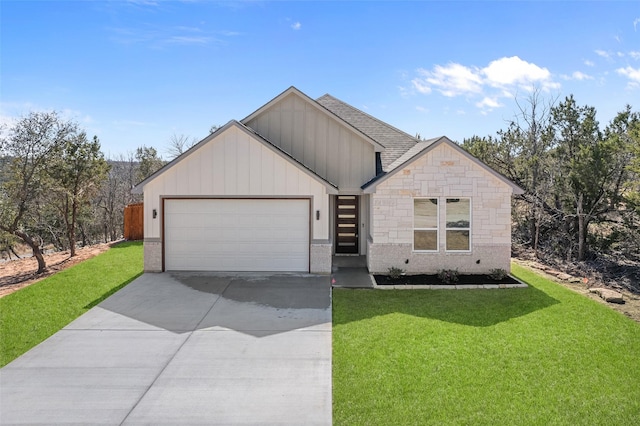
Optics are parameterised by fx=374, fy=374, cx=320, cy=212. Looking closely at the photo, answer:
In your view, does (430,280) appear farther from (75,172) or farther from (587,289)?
(75,172)

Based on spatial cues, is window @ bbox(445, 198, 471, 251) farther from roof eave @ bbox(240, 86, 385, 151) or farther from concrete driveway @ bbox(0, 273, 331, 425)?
concrete driveway @ bbox(0, 273, 331, 425)

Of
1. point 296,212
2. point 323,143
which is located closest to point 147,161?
point 323,143

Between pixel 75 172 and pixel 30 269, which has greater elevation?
pixel 75 172

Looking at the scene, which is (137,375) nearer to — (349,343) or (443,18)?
(349,343)

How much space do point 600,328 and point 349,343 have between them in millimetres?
5247

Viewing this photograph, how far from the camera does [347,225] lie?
15492 mm

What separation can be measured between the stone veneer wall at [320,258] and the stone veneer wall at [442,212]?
4.80ft

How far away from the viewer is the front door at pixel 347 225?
15328 mm

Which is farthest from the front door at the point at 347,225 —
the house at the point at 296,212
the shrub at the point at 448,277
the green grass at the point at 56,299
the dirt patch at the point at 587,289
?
the green grass at the point at 56,299

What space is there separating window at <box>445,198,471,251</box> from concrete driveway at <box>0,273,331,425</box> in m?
5.02

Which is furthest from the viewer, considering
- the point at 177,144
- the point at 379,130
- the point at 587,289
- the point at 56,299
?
the point at 177,144

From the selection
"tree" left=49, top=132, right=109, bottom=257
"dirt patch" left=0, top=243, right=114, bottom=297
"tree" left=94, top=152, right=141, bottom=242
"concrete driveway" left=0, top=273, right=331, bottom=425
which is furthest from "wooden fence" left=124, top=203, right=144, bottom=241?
"concrete driveway" left=0, top=273, right=331, bottom=425

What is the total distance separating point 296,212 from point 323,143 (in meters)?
3.37

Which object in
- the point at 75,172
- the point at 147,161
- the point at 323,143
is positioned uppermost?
the point at 147,161
